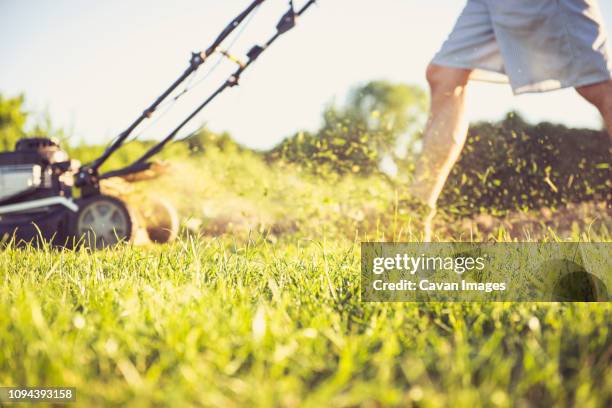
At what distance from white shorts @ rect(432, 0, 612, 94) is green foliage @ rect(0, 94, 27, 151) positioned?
17.1ft

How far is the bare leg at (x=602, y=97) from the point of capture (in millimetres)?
2375

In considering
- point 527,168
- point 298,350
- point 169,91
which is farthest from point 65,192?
point 527,168

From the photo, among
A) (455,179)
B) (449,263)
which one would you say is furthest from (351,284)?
(455,179)

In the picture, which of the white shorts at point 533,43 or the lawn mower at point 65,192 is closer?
the white shorts at point 533,43

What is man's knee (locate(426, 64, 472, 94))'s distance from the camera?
103 inches

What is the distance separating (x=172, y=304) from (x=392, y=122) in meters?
2.96

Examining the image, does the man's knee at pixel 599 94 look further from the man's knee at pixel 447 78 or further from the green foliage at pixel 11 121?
the green foliage at pixel 11 121

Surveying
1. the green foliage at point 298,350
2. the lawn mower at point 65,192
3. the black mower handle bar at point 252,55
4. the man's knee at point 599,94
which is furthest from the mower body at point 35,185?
the man's knee at point 599,94

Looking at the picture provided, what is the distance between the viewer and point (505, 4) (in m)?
2.48

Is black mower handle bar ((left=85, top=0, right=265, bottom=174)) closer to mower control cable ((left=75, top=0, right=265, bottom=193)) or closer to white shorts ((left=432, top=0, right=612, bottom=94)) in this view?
mower control cable ((left=75, top=0, right=265, bottom=193))

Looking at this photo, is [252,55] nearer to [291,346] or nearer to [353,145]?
[353,145]

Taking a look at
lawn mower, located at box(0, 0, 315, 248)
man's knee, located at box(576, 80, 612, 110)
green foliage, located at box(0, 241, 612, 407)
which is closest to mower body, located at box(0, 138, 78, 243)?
lawn mower, located at box(0, 0, 315, 248)

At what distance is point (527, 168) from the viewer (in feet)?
14.9

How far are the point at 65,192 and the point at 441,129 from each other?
2282 millimetres
